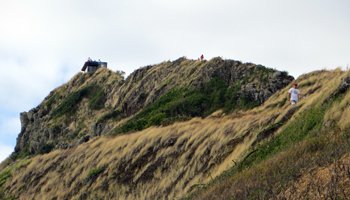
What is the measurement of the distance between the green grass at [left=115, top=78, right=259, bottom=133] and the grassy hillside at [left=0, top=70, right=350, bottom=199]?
71 centimetres

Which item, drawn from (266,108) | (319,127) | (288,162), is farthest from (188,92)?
(288,162)

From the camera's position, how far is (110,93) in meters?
53.2

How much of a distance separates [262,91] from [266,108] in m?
4.41

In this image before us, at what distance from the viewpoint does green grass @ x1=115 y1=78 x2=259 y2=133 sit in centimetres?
3497

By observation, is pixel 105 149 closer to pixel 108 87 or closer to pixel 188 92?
pixel 188 92

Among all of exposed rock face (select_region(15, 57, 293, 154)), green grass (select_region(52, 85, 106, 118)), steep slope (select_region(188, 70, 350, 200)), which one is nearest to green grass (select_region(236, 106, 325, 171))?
steep slope (select_region(188, 70, 350, 200))

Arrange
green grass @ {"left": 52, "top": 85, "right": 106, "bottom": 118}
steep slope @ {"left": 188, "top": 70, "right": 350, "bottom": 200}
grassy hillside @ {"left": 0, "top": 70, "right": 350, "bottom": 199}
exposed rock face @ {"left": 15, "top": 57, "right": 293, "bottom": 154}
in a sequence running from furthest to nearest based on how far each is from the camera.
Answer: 1. green grass @ {"left": 52, "top": 85, "right": 106, "bottom": 118}
2. exposed rock face @ {"left": 15, "top": 57, "right": 293, "bottom": 154}
3. grassy hillside @ {"left": 0, "top": 70, "right": 350, "bottom": 199}
4. steep slope @ {"left": 188, "top": 70, "right": 350, "bottom": 200}

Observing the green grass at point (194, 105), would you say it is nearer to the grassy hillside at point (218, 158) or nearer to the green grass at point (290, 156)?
the grassy hillside at point (218, 158)

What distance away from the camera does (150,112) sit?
132 feet

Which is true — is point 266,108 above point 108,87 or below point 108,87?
below

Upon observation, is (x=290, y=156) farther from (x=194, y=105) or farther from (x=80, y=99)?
(x=80, y=99)

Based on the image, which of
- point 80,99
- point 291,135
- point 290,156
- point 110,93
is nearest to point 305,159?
point 290,156

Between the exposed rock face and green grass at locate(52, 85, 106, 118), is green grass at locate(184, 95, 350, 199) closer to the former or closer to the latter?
the exposed rock face

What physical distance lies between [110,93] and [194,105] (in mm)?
18255
